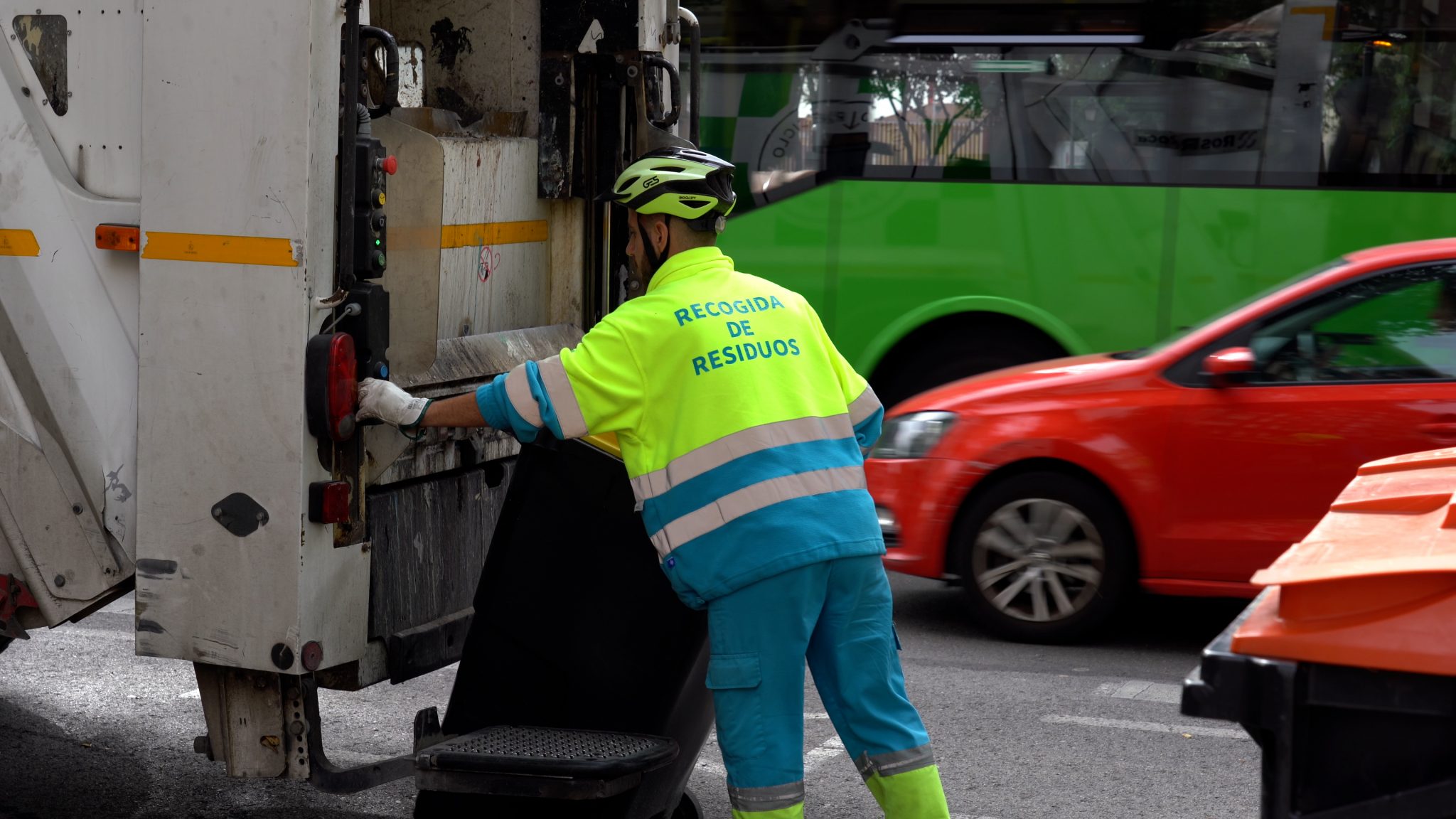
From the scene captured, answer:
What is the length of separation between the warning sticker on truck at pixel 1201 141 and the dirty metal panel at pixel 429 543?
5.88 m

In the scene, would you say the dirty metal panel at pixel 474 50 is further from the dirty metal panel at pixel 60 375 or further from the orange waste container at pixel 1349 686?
the orange waste container at pixel 1349 686

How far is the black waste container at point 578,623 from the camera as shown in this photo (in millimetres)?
3557

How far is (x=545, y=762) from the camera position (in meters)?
3.40

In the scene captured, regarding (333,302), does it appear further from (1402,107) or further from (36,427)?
(1402,107)

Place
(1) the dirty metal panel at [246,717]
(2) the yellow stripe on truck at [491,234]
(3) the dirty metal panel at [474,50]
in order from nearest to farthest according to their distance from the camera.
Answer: (1) the dirty metal panel at [246,717] < (2) the yellow stripe on truck at [491,234] < (3) the dirty metal panel at [474,50]

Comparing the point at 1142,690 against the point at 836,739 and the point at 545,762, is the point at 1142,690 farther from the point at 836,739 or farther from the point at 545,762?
the point at 545,762

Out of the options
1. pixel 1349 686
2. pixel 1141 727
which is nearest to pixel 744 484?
pixel 1349 686

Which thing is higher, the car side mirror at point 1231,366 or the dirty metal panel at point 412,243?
the dirty metal panel at point 412,243

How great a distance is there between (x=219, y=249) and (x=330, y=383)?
1.23ft

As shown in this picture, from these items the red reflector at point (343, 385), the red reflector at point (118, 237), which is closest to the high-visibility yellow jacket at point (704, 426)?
the red reflector at point (343, 385)

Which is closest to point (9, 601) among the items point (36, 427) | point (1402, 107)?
point (36, 427)

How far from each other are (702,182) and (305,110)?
841mm

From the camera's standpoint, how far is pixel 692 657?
3594 millimetres

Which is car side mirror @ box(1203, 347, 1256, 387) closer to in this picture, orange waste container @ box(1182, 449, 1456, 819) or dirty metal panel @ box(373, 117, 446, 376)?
dirty metal panel @ box(373, 117, 446, 376)
